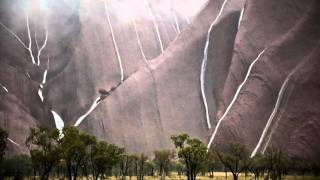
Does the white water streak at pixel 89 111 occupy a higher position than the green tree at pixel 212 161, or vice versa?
the white water streak at pixel 89 111

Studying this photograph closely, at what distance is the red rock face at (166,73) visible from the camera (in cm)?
9417

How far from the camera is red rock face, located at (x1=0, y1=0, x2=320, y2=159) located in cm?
9417

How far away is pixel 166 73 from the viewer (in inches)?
4419

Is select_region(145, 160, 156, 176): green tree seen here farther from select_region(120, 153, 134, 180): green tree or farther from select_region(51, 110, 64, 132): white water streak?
select_region(51, 110, 64, 132): white water streak

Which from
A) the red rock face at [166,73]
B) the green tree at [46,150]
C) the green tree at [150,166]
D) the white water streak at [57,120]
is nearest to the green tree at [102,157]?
the green tree at [46,150]

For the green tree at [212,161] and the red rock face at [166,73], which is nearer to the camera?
the green tree at [212,161]

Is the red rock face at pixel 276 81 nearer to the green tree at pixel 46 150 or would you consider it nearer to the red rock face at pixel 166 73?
the red rock face at pixel 166 73

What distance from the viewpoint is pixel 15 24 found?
125 m

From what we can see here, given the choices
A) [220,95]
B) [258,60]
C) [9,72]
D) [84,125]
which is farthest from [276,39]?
[9,72]

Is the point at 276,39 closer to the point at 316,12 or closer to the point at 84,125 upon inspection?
the point at 316,12

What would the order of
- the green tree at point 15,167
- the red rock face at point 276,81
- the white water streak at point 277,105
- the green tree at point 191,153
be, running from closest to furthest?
the green tree at point 191,153, the green tree at point 15,167, the red rock face at point 276,81, the white water streak at point 277,105

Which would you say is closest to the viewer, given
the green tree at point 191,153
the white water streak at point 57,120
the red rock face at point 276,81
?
the green tree at point 191,153

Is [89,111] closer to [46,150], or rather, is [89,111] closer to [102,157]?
[102,157]

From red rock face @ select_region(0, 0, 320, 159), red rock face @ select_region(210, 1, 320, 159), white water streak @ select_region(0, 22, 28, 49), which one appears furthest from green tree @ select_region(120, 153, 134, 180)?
white water streak @ select_region(0, 22, 28, 49)
